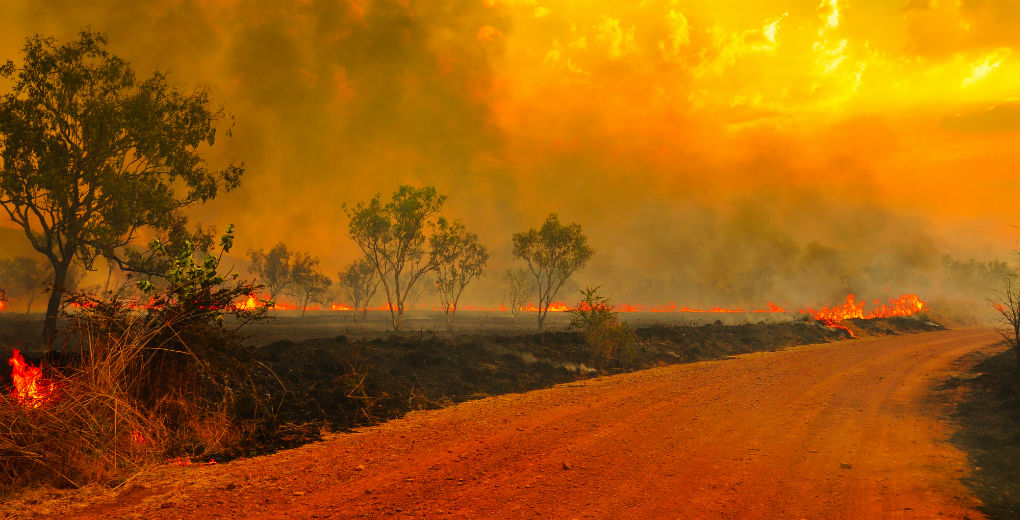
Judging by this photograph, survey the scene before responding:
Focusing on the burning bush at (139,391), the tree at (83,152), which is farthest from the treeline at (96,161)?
the burning bush at (139,391)

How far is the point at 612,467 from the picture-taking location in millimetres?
8078

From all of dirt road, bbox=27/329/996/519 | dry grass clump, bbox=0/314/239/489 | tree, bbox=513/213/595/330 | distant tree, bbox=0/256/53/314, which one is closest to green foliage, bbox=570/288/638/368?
dirt road, bbox=27/329/996/519

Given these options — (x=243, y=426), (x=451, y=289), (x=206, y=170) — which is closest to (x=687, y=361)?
(x=243, y=426)

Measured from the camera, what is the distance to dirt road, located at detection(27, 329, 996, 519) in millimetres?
6410

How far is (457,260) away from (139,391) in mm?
55069

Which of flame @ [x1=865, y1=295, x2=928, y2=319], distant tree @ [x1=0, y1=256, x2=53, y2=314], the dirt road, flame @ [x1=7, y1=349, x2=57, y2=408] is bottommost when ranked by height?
the dirt road

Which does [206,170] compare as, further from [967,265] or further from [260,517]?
[967,265]

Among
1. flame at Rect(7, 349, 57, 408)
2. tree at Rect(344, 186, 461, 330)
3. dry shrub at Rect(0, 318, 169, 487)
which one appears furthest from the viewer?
tree at Rect(344, 186, 461, 330)

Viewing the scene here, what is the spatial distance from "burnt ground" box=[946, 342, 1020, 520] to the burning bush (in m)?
12.0

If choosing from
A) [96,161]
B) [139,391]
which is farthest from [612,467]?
[96,161]

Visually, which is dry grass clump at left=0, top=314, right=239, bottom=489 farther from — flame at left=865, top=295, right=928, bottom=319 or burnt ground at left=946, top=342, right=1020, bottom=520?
flame at left=865, top=295, right=928, bottom=319

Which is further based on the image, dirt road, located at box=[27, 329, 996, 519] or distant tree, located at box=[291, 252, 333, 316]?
distant tree, located at box=[291, 252, 333, 316]

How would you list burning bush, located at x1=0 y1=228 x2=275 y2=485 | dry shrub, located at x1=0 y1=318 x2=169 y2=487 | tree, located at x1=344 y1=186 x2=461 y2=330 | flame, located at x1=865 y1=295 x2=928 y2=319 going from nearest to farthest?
1. dry shrub, located at x1=0 y1=318 x2=169 y2=487
2. burning bush, located at x1=0 y1=228 x2=275 y2=485
3. tree, located at x1=344 y1=186 x2=461 y2=330
4. flame, located at x1=865 y1=295 x2=928 y2=319

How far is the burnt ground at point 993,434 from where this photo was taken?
7.04 metres
